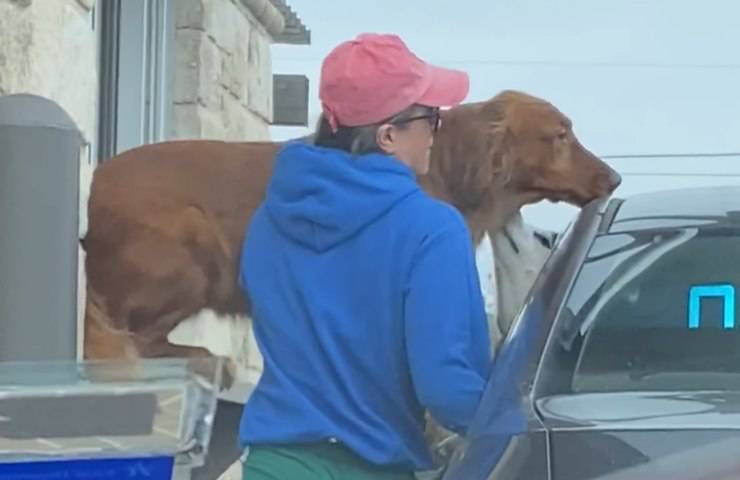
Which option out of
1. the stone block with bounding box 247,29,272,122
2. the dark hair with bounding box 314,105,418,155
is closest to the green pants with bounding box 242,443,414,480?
the dark hair with bounding box 314,105,418,155

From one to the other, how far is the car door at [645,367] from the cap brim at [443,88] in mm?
433

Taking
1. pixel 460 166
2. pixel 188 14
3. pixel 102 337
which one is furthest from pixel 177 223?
pixel 188 14

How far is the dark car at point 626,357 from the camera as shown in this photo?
2424 mm

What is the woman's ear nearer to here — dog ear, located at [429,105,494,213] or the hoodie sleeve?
the hoodie sleeve

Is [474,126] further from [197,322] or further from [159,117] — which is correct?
[159,117]

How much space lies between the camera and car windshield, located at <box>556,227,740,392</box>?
3025mm

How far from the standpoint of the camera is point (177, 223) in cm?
682

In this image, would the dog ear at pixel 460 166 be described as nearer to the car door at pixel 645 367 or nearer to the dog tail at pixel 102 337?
the dog tail at pixel 102 337

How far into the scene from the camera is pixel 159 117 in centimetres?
943

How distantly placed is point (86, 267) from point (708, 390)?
14.0 ft

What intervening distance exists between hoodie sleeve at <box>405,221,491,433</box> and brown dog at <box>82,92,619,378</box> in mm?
3478

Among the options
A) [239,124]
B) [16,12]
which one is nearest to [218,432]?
[16,12]

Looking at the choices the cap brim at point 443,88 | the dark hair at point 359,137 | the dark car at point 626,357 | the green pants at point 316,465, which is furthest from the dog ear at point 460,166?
the green pants at point 316,465

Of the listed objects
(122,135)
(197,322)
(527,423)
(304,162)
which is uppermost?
(304,162)
